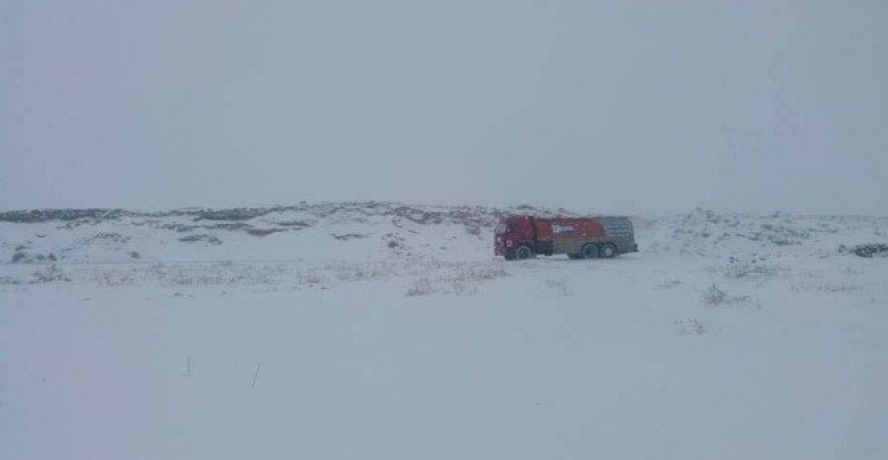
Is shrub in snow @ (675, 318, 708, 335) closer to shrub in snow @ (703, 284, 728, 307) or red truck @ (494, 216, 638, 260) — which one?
shrub in snow @ (703, 284, 728, 307)

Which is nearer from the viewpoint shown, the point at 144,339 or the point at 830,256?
the point at 144,339

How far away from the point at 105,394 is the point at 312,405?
95.7 inches

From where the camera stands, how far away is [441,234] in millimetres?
Result: 44750

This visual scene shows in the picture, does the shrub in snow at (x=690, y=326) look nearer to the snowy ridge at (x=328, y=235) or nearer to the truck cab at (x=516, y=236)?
the truck cab at (x=516, y=236)

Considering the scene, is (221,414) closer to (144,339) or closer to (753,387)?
(144,339)

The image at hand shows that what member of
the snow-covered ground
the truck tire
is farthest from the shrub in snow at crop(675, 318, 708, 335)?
the truck tire

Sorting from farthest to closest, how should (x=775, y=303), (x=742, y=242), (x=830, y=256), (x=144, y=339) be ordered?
(x=742, y=242) → (x=830, y=256) → (x=775, y=303) → (x=144, y=339)

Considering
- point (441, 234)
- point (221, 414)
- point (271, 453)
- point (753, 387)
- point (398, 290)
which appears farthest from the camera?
point (441, 234)

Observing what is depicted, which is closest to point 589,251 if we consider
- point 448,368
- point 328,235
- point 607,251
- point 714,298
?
point 607,251

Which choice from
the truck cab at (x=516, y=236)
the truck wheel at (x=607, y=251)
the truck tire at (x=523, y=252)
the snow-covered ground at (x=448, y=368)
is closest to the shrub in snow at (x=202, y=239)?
the truck cab at (x=516, y=236)

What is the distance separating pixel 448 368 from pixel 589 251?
2656 centimetres

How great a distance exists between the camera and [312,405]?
7328 millimetres

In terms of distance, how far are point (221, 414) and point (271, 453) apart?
1.30 m

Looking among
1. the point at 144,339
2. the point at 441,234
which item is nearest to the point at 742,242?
the point at 441,234
